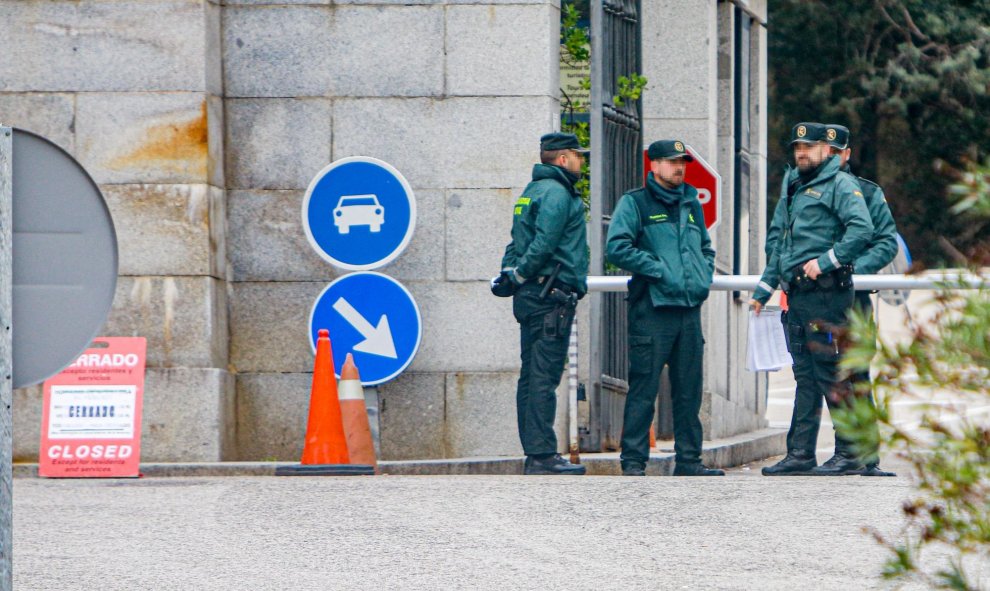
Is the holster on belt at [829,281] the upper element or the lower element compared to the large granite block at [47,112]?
lower

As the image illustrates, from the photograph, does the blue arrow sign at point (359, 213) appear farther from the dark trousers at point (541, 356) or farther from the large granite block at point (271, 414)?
the large granite block at point (271, 414)

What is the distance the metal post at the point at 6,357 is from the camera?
4.38 metres

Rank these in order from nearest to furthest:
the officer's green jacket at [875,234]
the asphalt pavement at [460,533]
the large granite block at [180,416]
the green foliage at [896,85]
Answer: the asphalt pavement at [460,533], the officer's green jacket at [875,234], the large granite block at [180,416], the green foliage at [896,85]

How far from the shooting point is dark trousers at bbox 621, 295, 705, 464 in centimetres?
1004

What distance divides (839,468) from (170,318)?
3818 millimetres

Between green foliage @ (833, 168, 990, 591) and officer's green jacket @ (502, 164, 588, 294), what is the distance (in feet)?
22.0

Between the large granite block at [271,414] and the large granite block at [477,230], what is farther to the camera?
the large granite block at [271,414]

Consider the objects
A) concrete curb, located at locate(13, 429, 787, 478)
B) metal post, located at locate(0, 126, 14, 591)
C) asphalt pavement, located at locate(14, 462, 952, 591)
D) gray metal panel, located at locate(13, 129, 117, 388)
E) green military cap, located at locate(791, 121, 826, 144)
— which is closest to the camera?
metal post, located at locate(0, 126, 14, 591)

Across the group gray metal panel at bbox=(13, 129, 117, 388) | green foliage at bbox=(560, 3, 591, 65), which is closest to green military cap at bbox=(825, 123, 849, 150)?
green foliage at bbox=(560, 3, 591, 65)

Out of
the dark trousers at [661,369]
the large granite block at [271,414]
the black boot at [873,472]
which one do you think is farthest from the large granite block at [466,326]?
the black boot at [873,472]

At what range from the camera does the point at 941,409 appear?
10.7 ft

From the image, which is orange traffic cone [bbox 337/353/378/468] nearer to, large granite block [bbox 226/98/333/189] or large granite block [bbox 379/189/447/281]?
large granite block [bbox 379/189/447/281]

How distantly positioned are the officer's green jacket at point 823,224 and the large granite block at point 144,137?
3.27 metres

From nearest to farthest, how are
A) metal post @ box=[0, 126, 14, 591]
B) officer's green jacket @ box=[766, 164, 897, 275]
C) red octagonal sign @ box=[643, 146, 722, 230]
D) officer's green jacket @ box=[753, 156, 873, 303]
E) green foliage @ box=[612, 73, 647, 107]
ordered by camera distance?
metal post @ box=[0, 126, 14, 591] → officer's green jacket @ box=[753, 156, 873, 303] → officer's green jacket @ box=[766, 164, 897, 275] → green foliage @ box=[612, 73, 647, 107] → red octagonal sign @ box=[643, 146, 722, 230]
